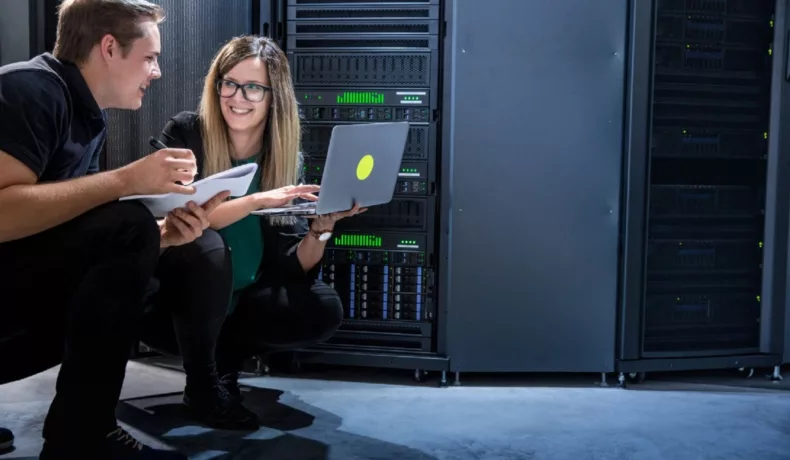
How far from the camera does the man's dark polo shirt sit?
1.46 m

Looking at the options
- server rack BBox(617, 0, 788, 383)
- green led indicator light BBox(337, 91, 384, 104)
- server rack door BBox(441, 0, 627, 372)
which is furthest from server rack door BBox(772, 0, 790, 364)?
green led indicator light BBox(337, 91, 384, 104)

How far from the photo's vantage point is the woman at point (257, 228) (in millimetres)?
2191

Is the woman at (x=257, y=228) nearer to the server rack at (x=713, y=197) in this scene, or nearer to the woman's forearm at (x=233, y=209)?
the woman's forearm at (x=233, y=209)

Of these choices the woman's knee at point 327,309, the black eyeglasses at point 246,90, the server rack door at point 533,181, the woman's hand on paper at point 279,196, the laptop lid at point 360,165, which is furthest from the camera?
the server rack door at point 533,181

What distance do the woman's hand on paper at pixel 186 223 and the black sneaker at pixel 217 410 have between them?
423 millimetres

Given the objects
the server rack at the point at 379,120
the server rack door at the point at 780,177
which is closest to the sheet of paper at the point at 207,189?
the server rack at the point at 379,120

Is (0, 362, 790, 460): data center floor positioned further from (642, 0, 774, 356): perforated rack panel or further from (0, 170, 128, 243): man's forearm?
(0, 170, 128, 243): man's forearm

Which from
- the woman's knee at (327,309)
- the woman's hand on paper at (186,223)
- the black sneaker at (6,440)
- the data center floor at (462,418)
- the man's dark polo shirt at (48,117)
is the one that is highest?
the man's dark polo shirt at (48,117)

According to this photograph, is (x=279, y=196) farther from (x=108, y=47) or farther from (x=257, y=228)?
(x=108, y=47)

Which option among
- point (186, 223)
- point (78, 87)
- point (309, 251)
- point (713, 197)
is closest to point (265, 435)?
point (309, 251)

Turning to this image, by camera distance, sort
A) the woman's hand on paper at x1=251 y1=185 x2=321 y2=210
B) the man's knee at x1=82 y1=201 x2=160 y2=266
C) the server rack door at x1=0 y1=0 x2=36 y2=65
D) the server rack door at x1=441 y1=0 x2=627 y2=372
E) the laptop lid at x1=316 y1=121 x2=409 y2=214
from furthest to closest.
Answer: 1. the server rack door at x1=0 y1=0 x2=36 y2=65
2. the server rack door at x1=441 y1=0 x2=627 y2=372
3. the woman's hand on paper at x1=251 y1=185 x2=321 y2=210
4. the laptop lid at x1=316 y1=121 x2=409 y2=214
5. the man's knee at x1=82 y1=201 x2=160 y2=266

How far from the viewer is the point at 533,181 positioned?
8.70ft

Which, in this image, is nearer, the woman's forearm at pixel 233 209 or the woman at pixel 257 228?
the woman's forearm at pixel 233 209

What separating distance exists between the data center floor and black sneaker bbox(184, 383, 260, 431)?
0.10 feet
